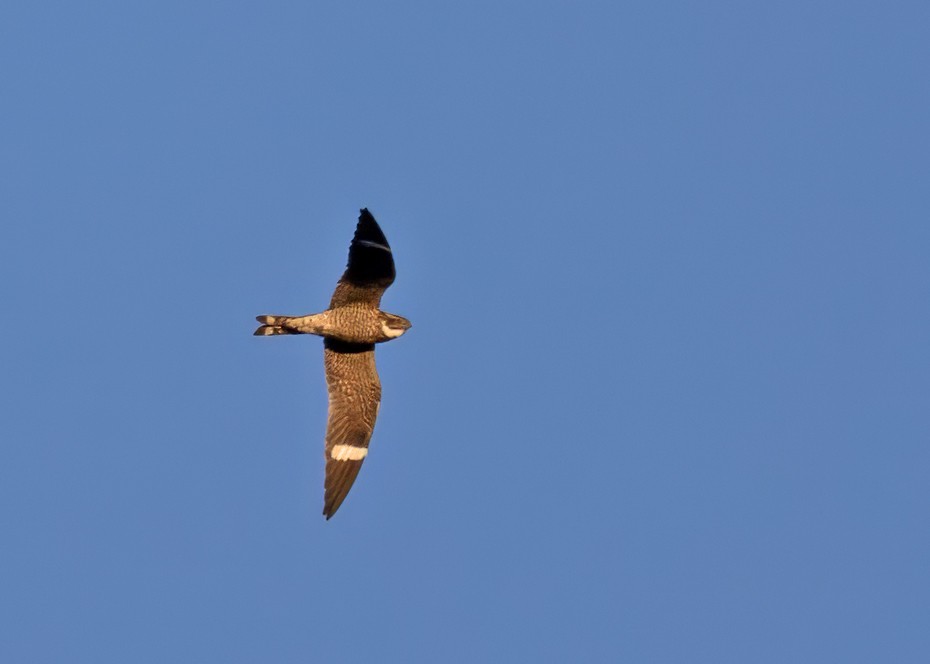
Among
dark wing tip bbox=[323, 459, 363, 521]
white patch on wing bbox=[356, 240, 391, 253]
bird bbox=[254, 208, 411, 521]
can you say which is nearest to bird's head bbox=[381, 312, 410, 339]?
bird bbox=[254, 208, 411, 521]

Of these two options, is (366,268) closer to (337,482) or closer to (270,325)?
Result: (270,325)

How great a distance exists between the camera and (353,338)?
21.0 meters

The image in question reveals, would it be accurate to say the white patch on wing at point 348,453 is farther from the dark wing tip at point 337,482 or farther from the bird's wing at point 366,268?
the bird's wing at point 366,268

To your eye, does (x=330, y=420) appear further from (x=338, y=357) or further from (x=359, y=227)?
(x=359, y=227)

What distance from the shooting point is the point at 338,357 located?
21422 millimetres

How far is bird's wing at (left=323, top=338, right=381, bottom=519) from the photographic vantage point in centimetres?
2111

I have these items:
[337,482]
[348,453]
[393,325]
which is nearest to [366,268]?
[393,325]

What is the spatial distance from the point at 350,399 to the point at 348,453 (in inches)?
30.3

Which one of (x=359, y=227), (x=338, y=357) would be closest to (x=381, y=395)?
(x=338, y=357)

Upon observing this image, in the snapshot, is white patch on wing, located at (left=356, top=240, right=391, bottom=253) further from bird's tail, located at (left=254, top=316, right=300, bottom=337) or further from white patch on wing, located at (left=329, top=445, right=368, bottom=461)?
white patch on wing, located at (left=329, top=445, right=368, bottom=461)

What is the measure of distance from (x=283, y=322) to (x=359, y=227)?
5.56ft

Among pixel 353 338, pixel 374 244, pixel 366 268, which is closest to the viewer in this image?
pixel 374 244

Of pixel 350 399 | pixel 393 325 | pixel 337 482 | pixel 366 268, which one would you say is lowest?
pixel 337 482

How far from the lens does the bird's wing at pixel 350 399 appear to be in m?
21.1
